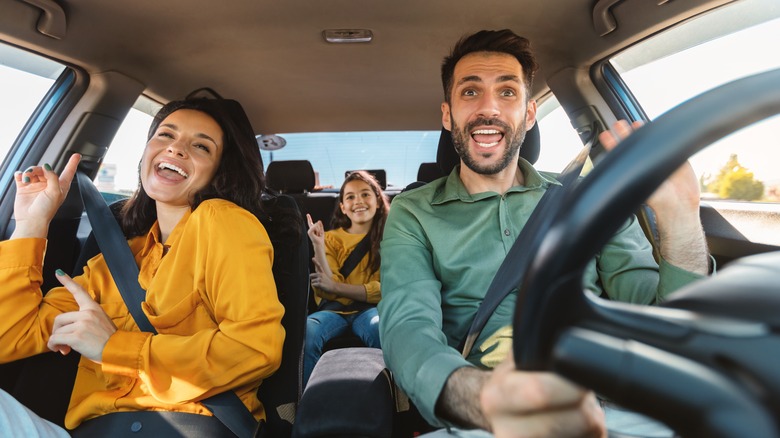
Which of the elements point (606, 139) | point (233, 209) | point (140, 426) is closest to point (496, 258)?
point (606, 139)

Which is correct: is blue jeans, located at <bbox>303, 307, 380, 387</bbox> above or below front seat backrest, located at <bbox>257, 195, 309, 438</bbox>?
below

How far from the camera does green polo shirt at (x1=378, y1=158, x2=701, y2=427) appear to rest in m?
1.28

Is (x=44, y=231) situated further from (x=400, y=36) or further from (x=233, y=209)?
(x=400, y=36)

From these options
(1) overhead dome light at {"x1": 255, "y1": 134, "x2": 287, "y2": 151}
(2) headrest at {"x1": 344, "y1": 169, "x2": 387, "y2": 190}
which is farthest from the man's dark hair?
(2) headrest at {"x1": 344, "y1": 169, "x2": 387, "y2": 190}

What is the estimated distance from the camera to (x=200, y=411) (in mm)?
1232

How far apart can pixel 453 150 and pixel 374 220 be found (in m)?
1.53

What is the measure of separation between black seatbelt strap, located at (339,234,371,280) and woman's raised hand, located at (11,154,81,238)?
5.97 ft

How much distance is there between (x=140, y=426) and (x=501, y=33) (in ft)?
5.42

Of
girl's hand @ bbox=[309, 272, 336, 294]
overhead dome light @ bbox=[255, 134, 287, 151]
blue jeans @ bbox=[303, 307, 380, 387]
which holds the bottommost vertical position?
blue jeans @ bbox=[303, 307, 380, 387]

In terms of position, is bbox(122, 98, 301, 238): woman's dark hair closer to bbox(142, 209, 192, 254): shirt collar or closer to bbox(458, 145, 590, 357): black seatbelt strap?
bbox(142, 209, 192, 254): shirt collar

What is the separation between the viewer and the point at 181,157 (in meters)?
1.52

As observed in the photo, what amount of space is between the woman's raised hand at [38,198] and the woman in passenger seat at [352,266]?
4.16 ft

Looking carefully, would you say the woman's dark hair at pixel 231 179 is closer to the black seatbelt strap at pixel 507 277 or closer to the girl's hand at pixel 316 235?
the black seatbelt strap at pixel 507 277

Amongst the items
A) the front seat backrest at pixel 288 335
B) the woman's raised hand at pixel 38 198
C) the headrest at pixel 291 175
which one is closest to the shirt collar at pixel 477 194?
the front seat backrest at pixel 288 335
